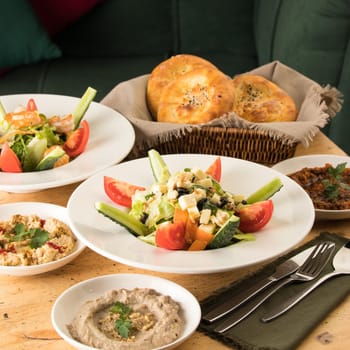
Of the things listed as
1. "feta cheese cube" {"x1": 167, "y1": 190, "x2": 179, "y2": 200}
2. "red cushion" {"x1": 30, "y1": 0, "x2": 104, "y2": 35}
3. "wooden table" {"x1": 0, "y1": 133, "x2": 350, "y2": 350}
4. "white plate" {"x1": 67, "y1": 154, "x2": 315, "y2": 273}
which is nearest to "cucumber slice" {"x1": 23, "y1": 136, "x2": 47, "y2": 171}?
"white plate" {"x1": 67, "y1": 154, "x2": 315, "y2": 273}

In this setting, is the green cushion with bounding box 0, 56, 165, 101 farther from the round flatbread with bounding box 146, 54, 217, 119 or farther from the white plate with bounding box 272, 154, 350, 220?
the white plate with bounding box 272, 154, 350, 220

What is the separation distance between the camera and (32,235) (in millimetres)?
1308

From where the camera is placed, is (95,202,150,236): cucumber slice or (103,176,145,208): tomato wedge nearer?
(95,202,150,236): cucumber slice

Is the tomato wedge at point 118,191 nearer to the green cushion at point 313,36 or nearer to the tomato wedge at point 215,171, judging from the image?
the tomato wedge at point 215,171

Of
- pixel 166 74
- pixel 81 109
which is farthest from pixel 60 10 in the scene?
pixel 81 109

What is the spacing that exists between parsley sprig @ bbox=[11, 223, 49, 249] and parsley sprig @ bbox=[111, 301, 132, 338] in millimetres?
239

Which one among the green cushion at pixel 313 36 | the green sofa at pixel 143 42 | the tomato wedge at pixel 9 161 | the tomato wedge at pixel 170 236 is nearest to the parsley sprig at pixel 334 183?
the tomato wedge at pixel 170 236

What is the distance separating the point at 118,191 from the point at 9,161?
287mm

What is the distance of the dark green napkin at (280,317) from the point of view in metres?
1.10

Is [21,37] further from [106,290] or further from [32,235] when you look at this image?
[106,290]

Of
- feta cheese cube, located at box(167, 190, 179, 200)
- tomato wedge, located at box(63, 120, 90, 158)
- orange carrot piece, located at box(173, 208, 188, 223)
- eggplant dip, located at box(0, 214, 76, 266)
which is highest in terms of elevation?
feta cheese cube, located at box(167, 190, 179, 200)

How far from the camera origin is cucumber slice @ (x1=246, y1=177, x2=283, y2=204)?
4.49ft

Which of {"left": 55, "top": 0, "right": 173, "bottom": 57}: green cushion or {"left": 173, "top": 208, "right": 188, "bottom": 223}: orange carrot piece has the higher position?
{"left": 173, "top": 208, "right": 188, "bottom": 223}: orange carrot piece

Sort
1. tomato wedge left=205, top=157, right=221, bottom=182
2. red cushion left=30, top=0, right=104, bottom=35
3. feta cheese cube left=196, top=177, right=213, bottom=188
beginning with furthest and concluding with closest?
red cushion left=30, top=0, right=104, bottom=35 → tomato wedge left=205, top=157, right=221, bottom=182 → feta cheese cube left=196, top=177, right=213, bottom=188
